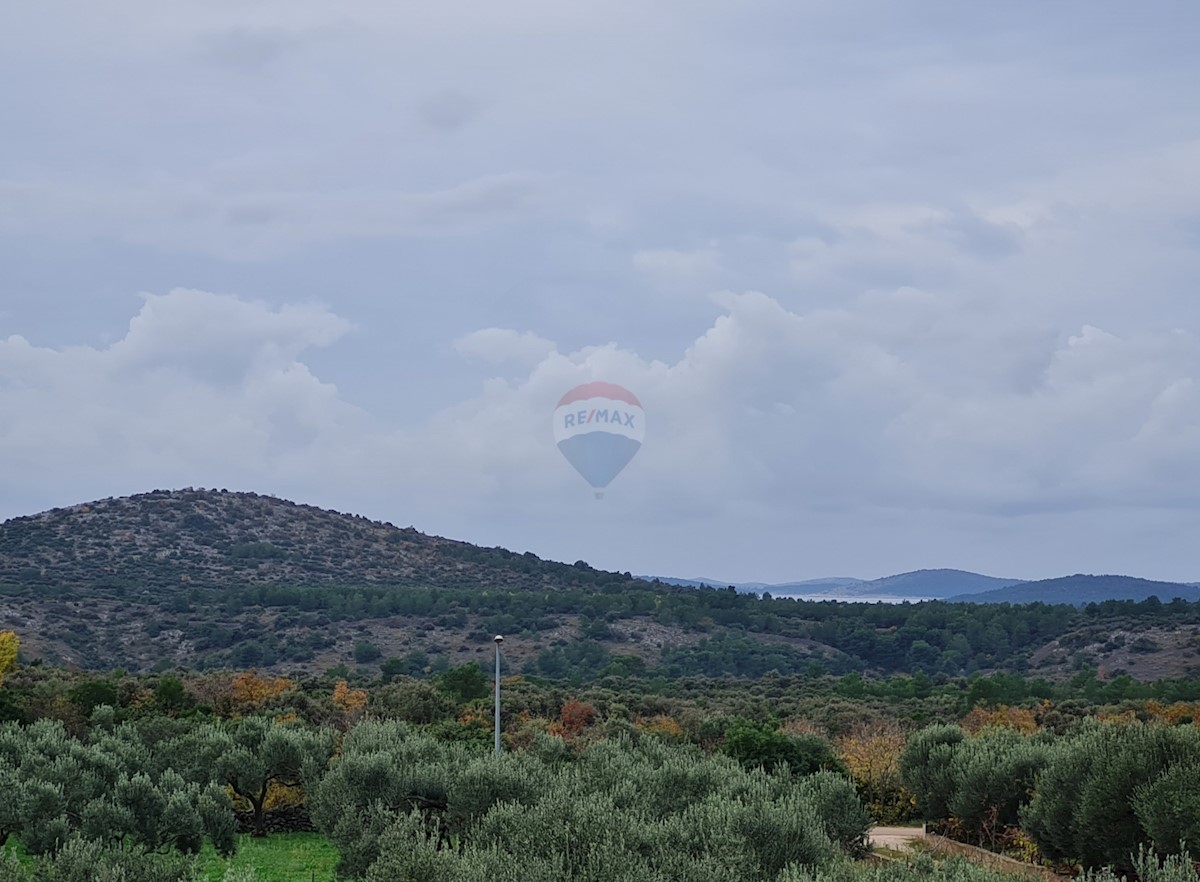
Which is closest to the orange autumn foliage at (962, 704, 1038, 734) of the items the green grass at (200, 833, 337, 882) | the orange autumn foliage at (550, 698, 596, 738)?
the orange autumn foliage at (550, 698, 596, 738)

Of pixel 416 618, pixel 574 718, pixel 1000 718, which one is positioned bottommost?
pixel 574 718

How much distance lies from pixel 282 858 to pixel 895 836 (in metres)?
11.0

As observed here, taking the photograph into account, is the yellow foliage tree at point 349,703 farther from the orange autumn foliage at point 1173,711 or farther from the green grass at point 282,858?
the orange autumn foliage at point 1173,711

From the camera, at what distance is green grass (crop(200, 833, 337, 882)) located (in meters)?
18.1

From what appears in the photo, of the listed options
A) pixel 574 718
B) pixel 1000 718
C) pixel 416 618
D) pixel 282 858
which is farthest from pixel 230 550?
pixel 282 858

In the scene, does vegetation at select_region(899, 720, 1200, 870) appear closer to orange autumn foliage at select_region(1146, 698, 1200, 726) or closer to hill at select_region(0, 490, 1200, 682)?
orange autumn foliage at select_region(1146, 698, 1200, 726)

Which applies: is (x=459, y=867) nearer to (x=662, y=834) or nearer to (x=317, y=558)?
(x=662, y=834)

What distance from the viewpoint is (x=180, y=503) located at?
101125 millimetres

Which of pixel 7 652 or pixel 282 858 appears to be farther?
pixel 7 652

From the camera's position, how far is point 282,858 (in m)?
20.2

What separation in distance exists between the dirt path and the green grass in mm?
8755

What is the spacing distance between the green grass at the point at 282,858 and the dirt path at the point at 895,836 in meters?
8.75

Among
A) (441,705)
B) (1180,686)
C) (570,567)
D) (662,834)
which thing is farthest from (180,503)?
(662,834)

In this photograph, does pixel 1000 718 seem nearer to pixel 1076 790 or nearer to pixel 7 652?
pixel 1076 790
